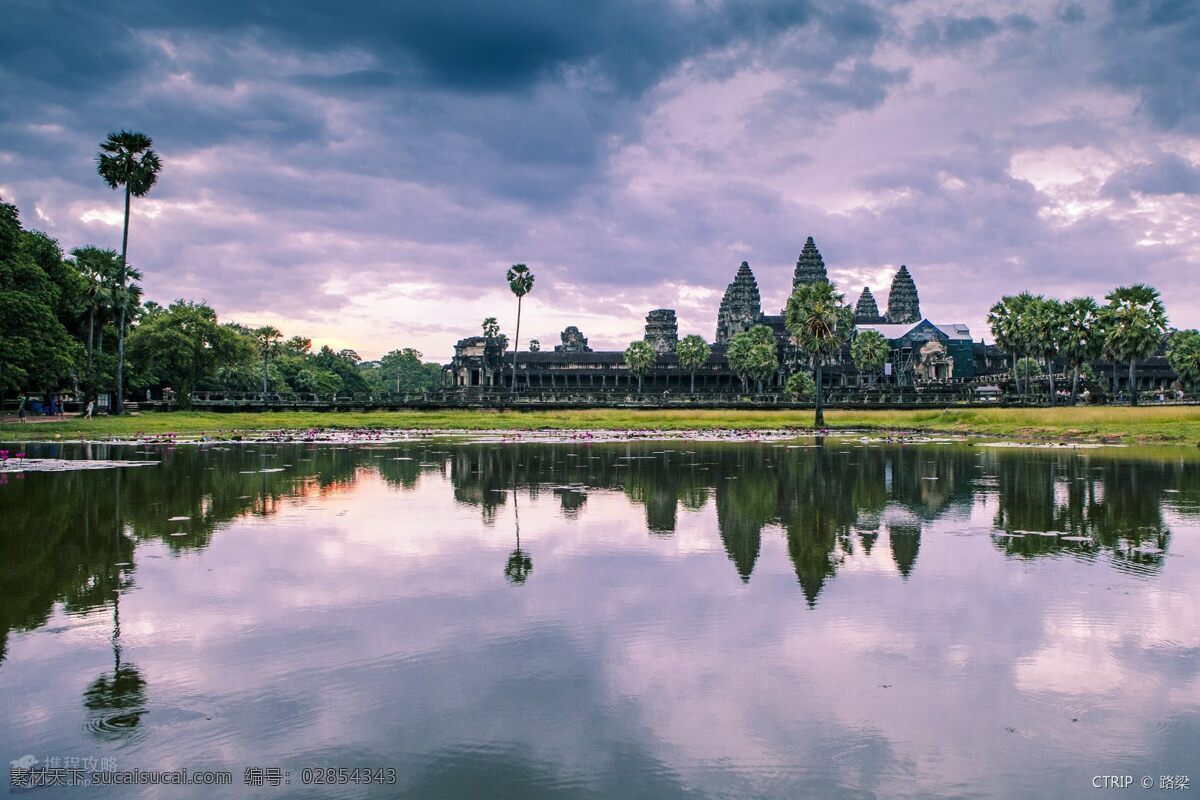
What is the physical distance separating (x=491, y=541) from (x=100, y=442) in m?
34.7

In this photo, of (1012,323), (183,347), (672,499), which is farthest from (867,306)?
(672,499)

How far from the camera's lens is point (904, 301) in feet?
573

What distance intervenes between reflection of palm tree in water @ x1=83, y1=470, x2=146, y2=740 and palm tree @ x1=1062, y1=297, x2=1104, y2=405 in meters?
77.8

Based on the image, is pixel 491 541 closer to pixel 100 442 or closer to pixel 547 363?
Answer: pixel 100 442

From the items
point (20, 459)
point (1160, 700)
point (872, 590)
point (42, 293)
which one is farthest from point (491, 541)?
point (42, 293)

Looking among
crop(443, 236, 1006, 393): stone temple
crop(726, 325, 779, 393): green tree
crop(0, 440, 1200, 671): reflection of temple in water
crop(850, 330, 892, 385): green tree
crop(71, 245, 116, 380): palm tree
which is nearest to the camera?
crop(0, 440, 1200, 671): reflection of temple in water

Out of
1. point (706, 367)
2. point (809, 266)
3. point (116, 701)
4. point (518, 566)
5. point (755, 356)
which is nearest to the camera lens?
point (116, 701)

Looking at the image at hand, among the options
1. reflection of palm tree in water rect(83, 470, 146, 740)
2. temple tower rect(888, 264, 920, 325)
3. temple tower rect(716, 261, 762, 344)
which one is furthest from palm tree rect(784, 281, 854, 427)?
temple tower rect(888, 264, 920, 325)

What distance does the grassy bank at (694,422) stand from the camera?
46406 mm

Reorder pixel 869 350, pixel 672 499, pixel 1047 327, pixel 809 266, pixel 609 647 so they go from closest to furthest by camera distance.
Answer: pixel 609 647 → pixel 672 499 → pixel 1047 327 → pixel 869 350 → pixel 809 266

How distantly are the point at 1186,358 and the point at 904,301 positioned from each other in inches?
3247

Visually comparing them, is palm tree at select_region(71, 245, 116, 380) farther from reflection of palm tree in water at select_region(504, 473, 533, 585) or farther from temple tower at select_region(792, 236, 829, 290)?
temple tower at select_region(792, 236, 829, 290)

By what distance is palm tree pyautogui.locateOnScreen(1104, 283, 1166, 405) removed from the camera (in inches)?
2704

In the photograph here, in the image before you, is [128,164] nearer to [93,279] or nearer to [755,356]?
[93,279]
